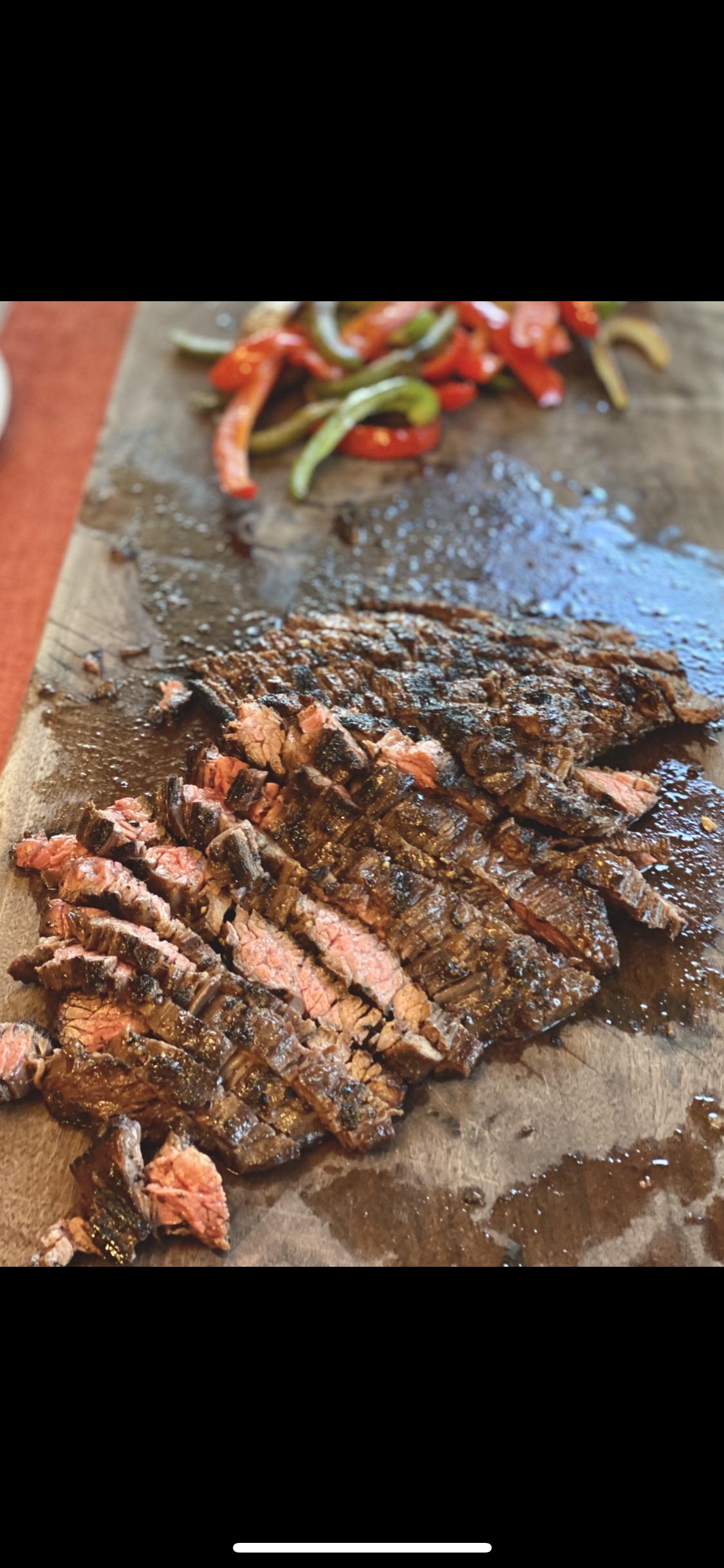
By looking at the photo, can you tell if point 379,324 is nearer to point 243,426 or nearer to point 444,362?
point 444,362

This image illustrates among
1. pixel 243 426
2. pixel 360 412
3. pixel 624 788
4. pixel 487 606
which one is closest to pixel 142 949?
pixel 624 788

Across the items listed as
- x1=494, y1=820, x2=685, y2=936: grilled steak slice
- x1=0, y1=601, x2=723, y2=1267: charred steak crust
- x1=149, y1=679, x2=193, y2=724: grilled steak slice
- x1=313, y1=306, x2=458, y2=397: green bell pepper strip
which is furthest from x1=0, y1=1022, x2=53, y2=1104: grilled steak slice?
x1=313, y1=306, x2=458, y2=397: green bell pepper strip

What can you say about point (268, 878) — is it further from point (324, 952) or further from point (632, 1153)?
Result: point (632, 1153)

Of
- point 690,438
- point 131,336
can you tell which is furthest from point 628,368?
point 131,336

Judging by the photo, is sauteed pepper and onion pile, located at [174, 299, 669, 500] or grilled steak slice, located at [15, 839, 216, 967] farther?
sauteed pepper and onion pile, located at [174, 299, 669, 500]

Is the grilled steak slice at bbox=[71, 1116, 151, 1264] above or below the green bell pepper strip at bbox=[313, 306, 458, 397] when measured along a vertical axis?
below

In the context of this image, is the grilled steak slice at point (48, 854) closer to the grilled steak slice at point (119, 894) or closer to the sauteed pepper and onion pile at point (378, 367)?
the grilled steak slice at point (119, 894)

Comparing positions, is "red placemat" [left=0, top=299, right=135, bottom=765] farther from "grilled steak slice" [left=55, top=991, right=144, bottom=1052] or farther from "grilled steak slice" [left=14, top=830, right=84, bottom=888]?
"grilled steak slice" [left=55, top=991, right=144, bottom=1052]

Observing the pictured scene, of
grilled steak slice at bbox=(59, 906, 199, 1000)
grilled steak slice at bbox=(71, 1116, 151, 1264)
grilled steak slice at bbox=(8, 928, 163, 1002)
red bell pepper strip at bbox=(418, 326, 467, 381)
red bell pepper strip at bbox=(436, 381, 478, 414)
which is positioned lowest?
grilled steak slice at bbox=(71, 1116, 151, 1264)
